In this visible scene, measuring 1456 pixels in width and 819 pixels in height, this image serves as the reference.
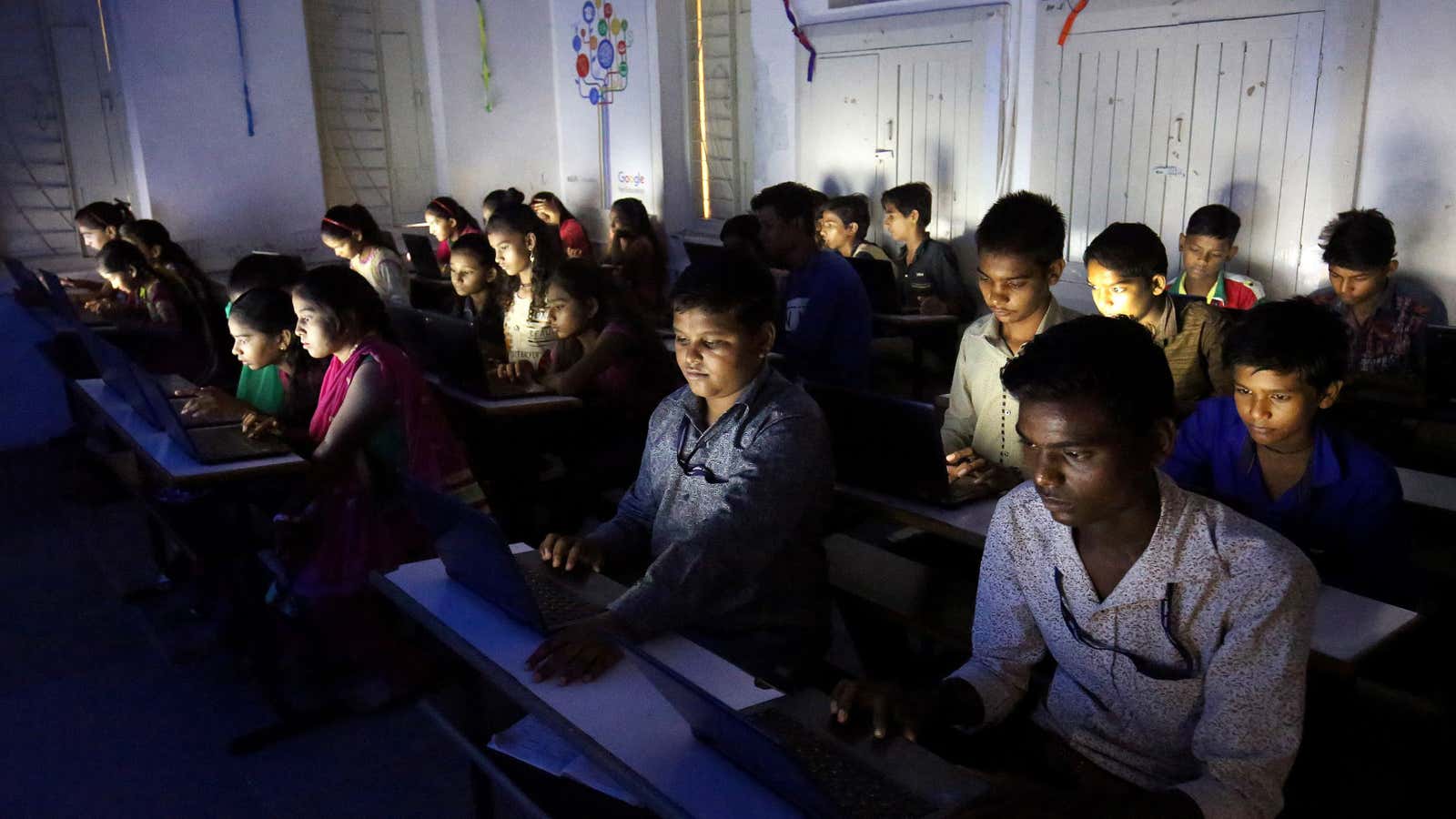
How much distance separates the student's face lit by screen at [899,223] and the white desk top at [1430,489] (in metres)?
2.82

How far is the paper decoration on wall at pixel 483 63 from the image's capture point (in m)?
7.32

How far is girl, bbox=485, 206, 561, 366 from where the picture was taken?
4133 millimetres

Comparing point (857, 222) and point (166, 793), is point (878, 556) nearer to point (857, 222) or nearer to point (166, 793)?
point (166, 793)

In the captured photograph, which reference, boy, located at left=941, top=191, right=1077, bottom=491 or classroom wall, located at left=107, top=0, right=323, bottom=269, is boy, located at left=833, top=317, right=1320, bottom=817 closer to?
boy, located at left=941, top=191, right=1077, bottom=491

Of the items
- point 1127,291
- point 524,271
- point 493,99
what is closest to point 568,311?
point 524,271

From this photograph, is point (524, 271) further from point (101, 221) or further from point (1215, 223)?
point (101, 221)

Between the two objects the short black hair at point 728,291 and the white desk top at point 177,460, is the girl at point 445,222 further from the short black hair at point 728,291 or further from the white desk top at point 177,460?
the short black hair at point 728,291

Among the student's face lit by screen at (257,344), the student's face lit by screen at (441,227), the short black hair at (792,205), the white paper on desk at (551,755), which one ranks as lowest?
the white paper on desk at (551,755)

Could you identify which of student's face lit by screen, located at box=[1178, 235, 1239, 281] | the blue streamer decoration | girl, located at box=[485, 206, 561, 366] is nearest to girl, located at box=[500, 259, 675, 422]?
girl, located at box=[485, 206, 561, 366]

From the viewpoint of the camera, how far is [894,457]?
2.30 meters

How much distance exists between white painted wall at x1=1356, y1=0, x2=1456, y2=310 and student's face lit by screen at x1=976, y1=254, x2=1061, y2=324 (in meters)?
2.06

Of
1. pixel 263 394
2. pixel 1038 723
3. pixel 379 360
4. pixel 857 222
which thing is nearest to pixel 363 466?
pixel 379 360

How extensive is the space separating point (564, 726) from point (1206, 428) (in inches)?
57.2

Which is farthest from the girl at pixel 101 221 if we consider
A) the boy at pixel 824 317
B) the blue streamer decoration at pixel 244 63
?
the boy at pixel 824 317
